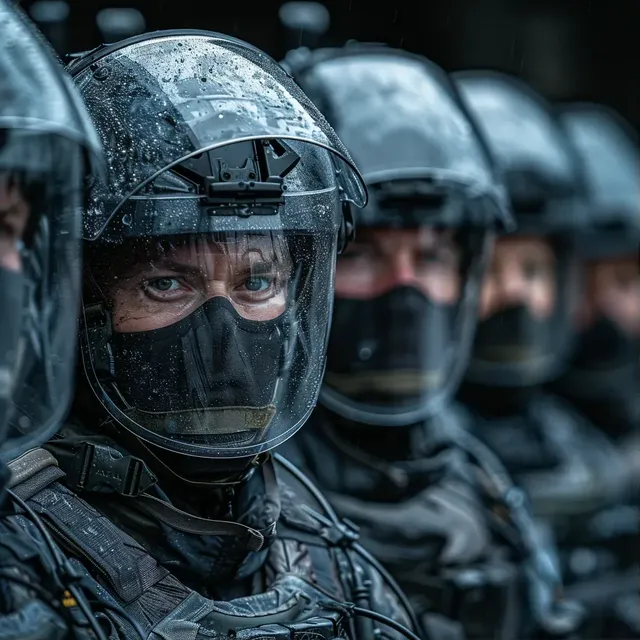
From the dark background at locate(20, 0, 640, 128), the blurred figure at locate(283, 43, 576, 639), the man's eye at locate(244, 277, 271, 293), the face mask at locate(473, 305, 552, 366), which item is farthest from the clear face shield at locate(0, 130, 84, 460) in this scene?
the dark background at locate(20, 0, 640, 128)

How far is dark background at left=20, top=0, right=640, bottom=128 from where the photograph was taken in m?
9.30

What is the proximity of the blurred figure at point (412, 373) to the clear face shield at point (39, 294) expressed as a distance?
7.04 ft

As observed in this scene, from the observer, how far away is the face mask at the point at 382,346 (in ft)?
15.8

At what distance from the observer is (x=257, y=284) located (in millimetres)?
2896

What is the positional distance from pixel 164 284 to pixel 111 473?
390 millimetres

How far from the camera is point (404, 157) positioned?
4891 mm

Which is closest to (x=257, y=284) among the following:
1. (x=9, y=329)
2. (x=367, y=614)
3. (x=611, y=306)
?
(x=9, y=329)

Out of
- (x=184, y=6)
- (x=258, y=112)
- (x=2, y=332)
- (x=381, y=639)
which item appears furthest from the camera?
(x=184, y=6)

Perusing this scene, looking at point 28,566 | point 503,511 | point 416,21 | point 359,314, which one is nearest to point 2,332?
point 28,566

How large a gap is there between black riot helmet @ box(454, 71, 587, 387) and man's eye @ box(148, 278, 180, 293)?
411 cm

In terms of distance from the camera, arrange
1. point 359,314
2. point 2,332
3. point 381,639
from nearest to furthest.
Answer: point 2,332 → point 381,639 → point 359,314

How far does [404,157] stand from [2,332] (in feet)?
8.68

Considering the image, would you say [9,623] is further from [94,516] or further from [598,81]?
[598,81]

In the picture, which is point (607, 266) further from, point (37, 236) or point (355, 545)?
point (37, 236)
